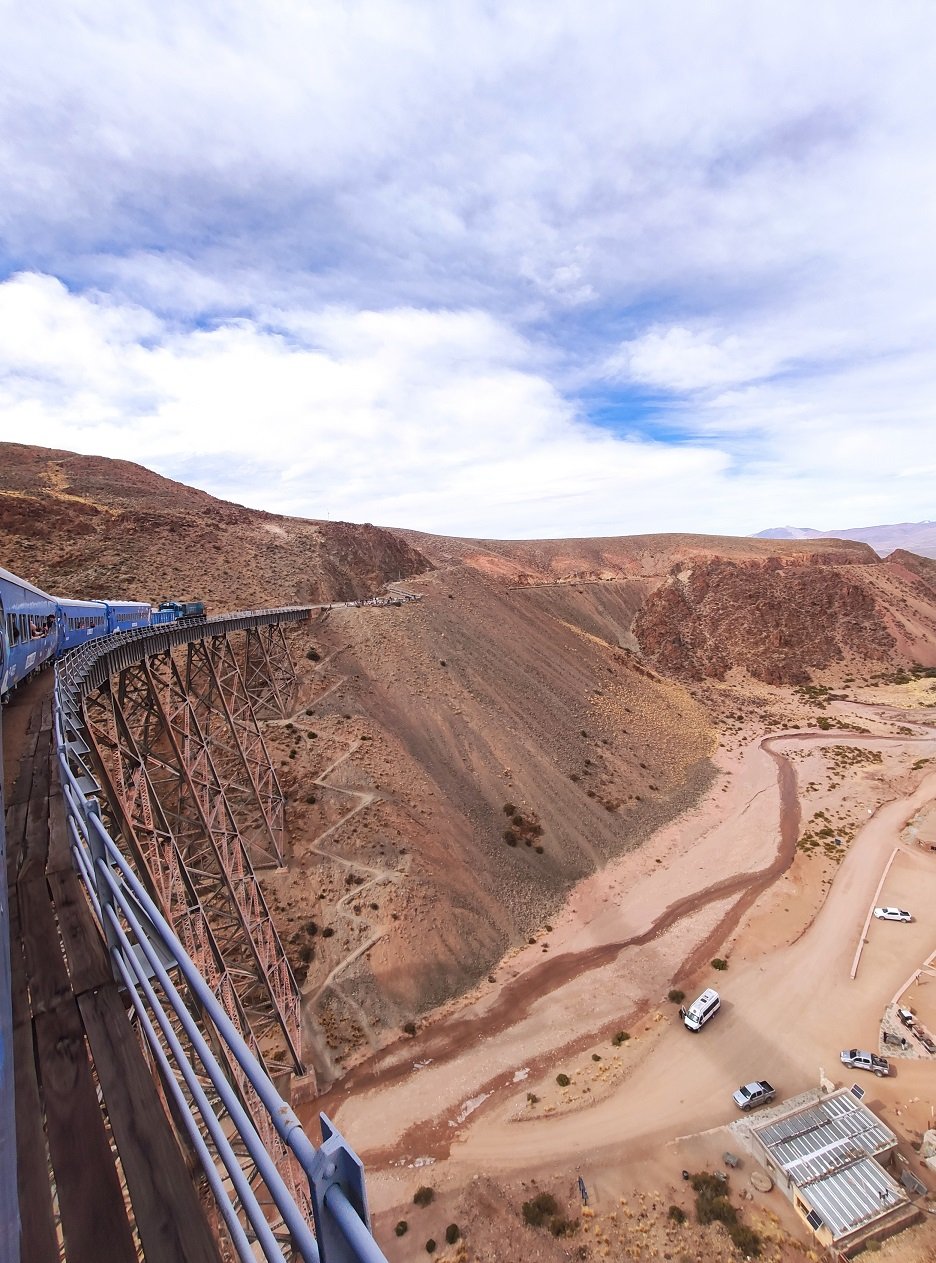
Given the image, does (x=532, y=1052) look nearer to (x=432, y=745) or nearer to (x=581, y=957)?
(x=581, y=957)

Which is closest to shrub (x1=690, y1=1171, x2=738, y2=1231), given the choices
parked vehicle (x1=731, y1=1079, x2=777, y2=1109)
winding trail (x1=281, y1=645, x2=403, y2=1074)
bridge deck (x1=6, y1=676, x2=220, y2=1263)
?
parked vehicle (x1=731, y1=1079, x2=777, y2=1109)

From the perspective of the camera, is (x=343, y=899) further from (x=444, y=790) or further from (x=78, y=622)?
(x=78, y=622)

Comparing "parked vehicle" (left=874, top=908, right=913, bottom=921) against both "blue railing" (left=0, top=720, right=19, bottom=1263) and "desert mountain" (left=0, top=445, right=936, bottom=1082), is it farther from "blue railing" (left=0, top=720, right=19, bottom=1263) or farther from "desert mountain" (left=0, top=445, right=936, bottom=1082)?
"blue railing" (left=0, top=720, right=19, bottom=1263)

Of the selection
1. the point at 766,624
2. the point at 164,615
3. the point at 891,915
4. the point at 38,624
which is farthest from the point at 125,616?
the point at 766,624

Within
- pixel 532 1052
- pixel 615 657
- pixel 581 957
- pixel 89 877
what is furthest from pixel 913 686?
pixel 89 877

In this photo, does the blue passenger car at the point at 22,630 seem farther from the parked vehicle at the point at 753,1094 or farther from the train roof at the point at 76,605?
the parked vehicle at the point at 753,1094

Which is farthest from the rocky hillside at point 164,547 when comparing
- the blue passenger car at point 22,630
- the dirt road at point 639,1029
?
the dirt road at point 639,1029
